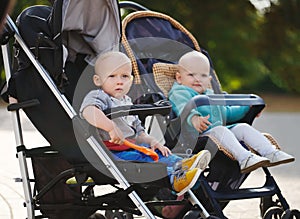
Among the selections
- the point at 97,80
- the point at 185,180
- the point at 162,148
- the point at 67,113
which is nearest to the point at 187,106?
the point at 162,148

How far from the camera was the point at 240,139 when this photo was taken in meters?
4.97

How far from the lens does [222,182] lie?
4.84 m

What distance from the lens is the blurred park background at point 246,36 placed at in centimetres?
1992

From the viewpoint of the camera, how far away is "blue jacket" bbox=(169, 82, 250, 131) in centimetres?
503

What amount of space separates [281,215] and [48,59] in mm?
1530

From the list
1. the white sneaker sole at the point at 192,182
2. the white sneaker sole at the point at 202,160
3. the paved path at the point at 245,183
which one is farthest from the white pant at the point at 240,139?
the paved path at the point at 245,183

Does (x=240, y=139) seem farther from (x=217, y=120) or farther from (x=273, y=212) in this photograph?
(x=273, y=212)

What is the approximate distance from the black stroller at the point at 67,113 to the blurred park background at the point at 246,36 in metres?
14.5

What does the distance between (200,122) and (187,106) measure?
4.8 inches

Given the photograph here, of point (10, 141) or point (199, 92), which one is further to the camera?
point (10, 141)

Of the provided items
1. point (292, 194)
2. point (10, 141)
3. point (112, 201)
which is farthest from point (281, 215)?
point (10, 141)

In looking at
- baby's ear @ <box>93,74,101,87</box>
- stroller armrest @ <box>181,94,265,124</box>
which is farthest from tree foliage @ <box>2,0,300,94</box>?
baby's ear @ <box>93,74,101,87</box>

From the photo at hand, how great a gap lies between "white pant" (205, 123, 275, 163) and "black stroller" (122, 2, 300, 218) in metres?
0.05

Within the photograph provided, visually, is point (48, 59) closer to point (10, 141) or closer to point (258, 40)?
point (10, 141)
